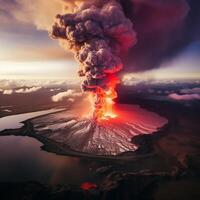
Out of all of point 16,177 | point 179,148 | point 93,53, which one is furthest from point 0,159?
point 179,148

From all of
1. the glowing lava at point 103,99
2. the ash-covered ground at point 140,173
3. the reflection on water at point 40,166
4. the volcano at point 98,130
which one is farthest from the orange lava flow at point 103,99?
the reflection on water at point 40,166

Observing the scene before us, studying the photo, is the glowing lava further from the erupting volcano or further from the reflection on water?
the reflection on water

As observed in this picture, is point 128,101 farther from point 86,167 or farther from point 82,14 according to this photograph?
point 86,167

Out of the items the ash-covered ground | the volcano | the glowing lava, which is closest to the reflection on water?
the ash-covered ground

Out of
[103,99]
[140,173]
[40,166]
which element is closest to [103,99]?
[103,99]

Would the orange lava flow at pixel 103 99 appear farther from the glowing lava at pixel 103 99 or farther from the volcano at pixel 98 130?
the volcano at pixel 98 130

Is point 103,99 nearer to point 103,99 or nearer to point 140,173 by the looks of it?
point 103,99

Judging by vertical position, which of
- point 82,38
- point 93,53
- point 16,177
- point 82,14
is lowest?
point 16,177
